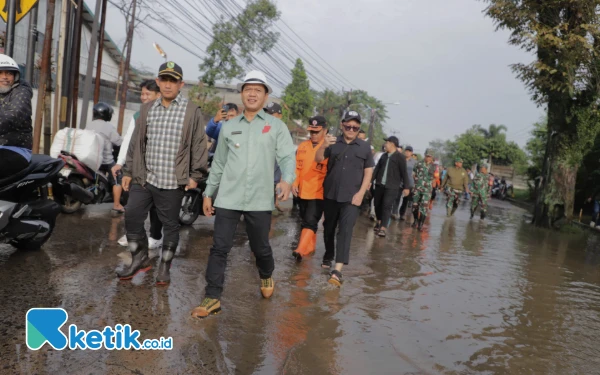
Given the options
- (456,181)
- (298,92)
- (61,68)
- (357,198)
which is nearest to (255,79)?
(357,198)

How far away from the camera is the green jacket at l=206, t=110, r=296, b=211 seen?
396cm

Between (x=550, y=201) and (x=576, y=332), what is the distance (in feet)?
40.3

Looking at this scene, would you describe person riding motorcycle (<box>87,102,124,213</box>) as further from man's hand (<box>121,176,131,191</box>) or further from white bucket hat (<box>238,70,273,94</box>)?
white bucket hat (<box>238,70,273,94</box>)

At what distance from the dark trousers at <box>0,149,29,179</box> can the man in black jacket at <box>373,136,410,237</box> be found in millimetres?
6576

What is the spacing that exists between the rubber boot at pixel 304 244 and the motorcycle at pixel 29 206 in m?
2.73

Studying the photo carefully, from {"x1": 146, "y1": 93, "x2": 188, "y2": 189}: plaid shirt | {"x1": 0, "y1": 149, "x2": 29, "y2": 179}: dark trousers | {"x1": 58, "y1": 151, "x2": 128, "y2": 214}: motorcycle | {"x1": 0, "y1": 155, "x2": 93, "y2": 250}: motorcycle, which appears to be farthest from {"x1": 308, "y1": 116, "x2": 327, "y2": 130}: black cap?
{"x1": 58, "y1": 151, "x2": 128, "y2": 214}: motorcycle

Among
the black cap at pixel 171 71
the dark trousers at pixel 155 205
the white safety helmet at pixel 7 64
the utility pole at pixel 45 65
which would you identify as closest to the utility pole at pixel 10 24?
the utility pole at pixel 45 65

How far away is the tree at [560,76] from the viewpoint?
43.2 ft

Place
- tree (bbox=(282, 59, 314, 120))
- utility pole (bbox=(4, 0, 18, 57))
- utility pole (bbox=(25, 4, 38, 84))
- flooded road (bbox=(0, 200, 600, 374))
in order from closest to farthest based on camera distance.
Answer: flooded road (bbox=(0, 200, 600, 374)) → utility pole (bbox=(4, 0, 18, 57)) → utility pole (bbox=(25, 4, 38, 84)) → tree (bbox=(282, 59, 314, 120))

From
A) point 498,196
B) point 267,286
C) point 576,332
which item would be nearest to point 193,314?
point 267,286

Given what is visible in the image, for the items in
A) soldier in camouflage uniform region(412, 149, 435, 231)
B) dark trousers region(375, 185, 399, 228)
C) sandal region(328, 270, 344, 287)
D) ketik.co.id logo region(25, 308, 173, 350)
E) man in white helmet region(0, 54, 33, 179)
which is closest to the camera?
ketik.co.id logo region(25, 308, 173, 350)

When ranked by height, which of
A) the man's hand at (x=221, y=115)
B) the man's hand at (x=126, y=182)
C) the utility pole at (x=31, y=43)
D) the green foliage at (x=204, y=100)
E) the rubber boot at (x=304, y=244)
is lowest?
the rubber boot at (x=304, y=244)

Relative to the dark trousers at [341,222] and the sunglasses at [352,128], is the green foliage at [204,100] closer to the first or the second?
the dark trousers at [341,222]

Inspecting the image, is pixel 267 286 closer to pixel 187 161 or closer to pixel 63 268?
pixel 187 161
